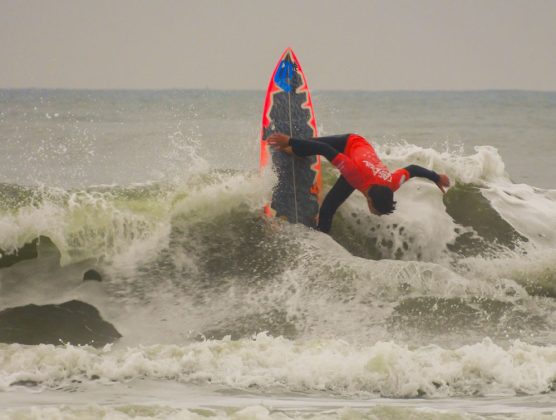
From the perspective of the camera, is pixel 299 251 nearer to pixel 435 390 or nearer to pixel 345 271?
pixel 345 271

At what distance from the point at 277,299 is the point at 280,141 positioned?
120 centimetres

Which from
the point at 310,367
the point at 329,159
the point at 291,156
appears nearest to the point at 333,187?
the point at 329,159

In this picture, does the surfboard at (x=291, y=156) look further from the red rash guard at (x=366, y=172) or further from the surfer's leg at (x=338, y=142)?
the red rash guard at (x=366, y=172)

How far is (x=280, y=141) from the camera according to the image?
584 cm

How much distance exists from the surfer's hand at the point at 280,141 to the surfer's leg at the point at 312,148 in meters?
0.04

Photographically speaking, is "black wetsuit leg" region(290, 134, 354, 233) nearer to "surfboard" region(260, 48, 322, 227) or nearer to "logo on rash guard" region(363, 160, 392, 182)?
"surfboard" region(260, 48, 322, 227)

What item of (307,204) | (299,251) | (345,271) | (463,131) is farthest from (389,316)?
(463,131)

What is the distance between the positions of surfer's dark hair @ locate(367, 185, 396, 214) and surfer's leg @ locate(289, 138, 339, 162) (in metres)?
0.36

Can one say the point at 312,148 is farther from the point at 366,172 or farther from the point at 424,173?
the point at 424,173

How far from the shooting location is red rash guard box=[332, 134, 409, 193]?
5.60 metres

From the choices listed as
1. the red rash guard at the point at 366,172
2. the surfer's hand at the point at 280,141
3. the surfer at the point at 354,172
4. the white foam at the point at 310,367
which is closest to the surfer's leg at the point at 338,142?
the surfer at the point at 354,172

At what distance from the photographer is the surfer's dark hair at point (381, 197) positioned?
5574 millimetres

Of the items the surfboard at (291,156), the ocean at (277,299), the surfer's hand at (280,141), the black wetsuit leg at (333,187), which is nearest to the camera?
the ocean at (277,299)

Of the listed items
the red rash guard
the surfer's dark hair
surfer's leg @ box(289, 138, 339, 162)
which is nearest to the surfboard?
surfer's leg @ box(289, 138, 339, 162)
